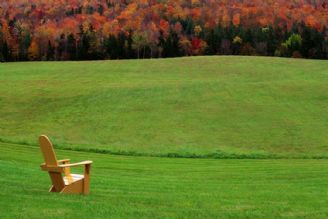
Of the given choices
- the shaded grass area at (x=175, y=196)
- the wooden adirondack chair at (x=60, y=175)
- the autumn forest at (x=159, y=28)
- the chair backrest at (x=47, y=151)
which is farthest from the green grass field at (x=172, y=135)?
the autumn forest at (x=159, y=28)

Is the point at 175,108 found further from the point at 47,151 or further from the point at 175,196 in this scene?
the point at 47,151

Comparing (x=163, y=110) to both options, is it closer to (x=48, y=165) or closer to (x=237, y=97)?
(x=237, y=97)

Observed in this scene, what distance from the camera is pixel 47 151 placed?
450 inches

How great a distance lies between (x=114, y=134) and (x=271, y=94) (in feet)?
65.8

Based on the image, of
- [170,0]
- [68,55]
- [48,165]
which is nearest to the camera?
[48,165]

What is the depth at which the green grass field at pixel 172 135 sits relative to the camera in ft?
37.0

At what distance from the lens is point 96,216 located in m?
9.15

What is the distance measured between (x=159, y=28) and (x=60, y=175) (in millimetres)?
121647

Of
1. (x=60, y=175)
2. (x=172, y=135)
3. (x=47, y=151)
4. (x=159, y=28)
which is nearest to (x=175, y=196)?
(x=60, y=175)

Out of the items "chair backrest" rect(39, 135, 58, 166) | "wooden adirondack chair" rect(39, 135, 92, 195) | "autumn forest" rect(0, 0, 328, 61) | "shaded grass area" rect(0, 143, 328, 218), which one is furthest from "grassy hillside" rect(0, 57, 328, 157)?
"autumn forest" rect(0, 0, 328, 61)

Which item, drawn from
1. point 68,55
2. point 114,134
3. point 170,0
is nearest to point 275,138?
point 114,134

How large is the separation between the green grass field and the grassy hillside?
0.36ft

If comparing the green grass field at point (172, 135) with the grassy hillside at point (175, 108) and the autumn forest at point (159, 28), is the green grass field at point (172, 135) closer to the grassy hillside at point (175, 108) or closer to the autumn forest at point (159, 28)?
the grassy hillside at point (175, 108)

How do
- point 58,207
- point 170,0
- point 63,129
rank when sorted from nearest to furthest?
point 58,207 < point 63,129 < point 170,0
